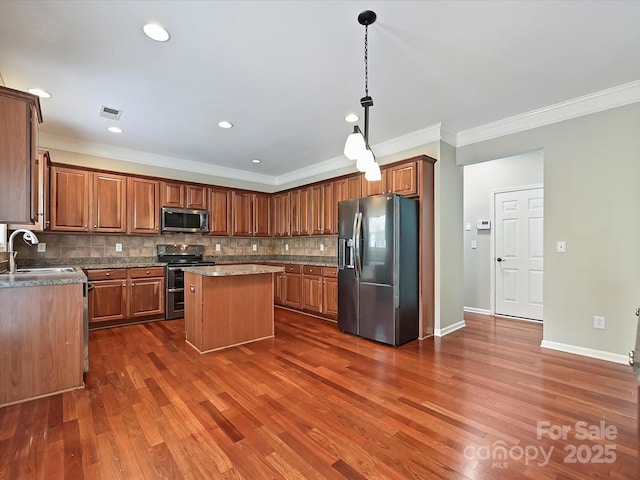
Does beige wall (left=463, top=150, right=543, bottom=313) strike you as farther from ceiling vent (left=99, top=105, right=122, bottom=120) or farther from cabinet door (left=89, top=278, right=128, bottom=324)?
cabinet door (left=89, top=278, right=128, bottom=324)

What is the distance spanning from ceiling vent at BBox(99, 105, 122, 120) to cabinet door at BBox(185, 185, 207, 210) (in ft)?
5.65

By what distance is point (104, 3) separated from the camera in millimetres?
1943

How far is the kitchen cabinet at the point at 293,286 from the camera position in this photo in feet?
17.9

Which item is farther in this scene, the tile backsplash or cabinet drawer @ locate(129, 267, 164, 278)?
cabinet drawer @ locate(129, 267, 164, 278)

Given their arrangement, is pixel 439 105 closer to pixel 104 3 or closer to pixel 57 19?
pixel 104 3

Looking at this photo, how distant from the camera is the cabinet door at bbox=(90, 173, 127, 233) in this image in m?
4.50

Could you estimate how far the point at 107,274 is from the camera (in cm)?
438

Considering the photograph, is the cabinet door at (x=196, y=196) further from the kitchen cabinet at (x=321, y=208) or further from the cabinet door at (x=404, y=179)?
the cabinet door at (x=404, y=179)

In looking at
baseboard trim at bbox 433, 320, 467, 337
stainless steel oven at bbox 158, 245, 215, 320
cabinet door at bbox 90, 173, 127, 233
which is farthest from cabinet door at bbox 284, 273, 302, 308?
cabinet door at bbox 90, 173, 127, 233

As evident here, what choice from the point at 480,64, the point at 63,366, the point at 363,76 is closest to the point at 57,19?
the point at 363,76

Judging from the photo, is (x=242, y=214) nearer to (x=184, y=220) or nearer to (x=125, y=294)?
(x=184, y=220)

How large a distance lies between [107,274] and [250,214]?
2582 millimetres

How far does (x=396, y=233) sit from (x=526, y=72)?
1.88 meters

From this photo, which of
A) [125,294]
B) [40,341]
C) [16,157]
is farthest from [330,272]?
[16,157]
